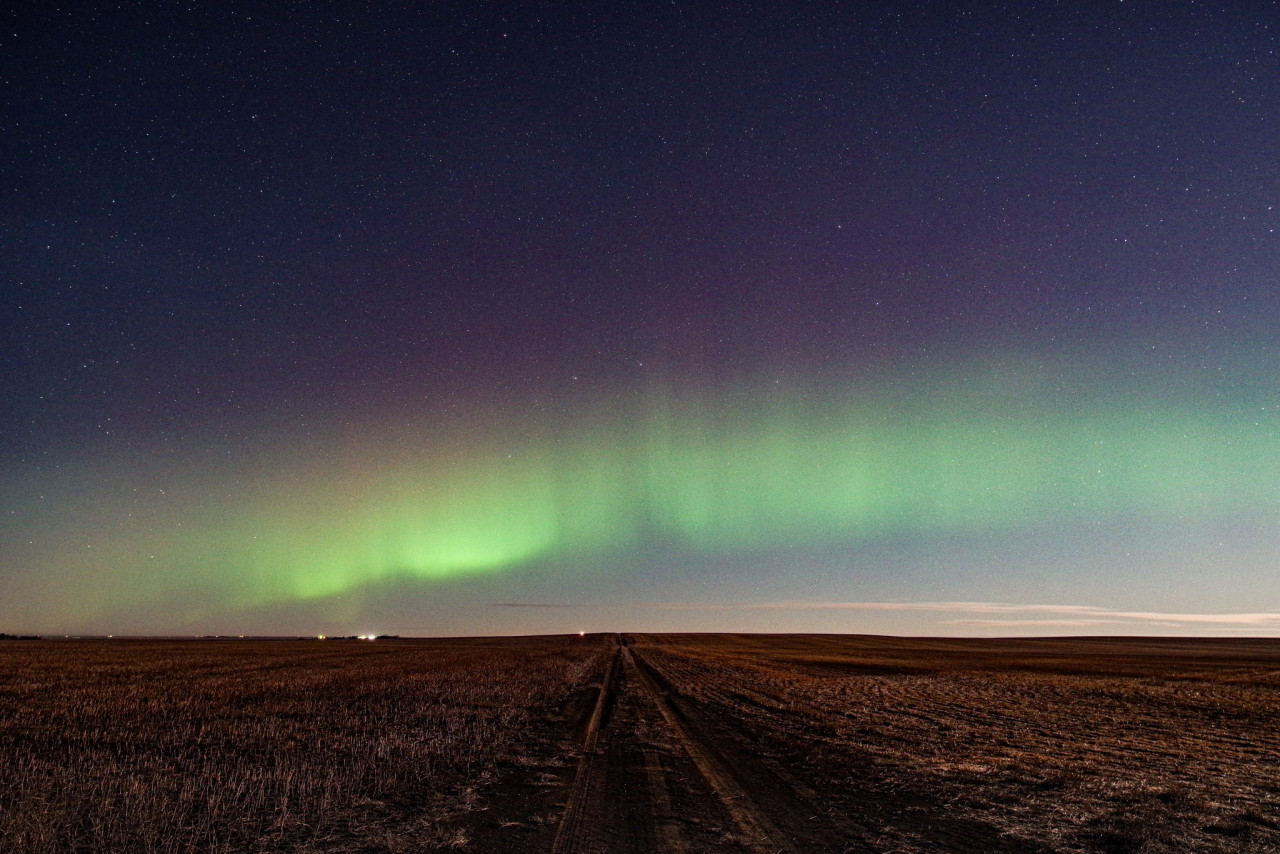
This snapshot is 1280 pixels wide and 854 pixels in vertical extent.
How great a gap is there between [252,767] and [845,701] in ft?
70.7

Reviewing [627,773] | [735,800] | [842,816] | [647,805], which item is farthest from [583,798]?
[842,816]

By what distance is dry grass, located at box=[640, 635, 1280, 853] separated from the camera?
1033cm

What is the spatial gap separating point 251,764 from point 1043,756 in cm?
1745

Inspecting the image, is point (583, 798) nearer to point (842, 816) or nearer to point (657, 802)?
point (657, 802)

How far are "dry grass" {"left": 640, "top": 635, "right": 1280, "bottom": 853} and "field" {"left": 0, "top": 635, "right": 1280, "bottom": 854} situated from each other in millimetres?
79

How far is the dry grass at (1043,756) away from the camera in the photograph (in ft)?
33.9

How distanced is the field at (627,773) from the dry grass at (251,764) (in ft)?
0.22

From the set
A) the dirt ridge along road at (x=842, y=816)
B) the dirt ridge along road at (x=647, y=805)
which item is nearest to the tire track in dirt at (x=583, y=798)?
the dirt ridge along road at (x=647, y=805)

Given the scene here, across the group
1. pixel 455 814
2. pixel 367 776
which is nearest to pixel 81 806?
pixel 367 776

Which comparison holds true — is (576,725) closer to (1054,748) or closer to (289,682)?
(1054,748)

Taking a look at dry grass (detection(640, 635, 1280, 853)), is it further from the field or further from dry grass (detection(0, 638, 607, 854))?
dry grass (detection(0, 638, 607, 854))

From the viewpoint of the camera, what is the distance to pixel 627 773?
13.2 meters

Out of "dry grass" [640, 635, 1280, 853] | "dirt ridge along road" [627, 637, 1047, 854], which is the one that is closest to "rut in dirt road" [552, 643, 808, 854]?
"dirt ridge along road" [627, 637, 1047, 854]

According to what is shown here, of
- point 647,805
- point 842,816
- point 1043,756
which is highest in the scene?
point 647,805
